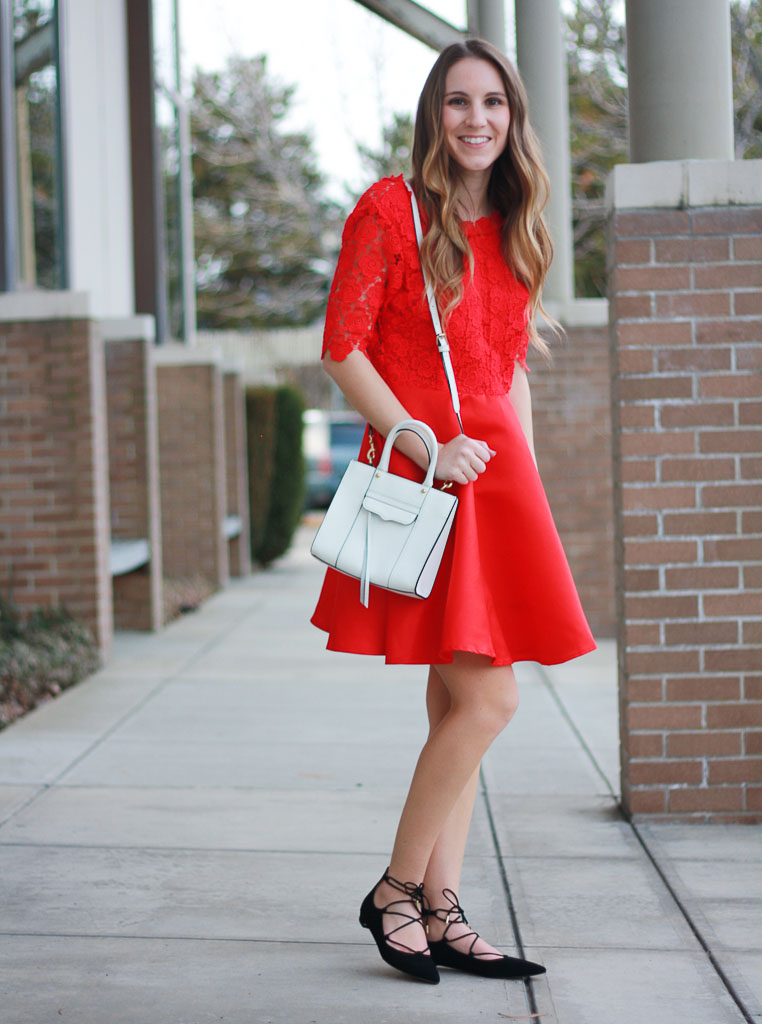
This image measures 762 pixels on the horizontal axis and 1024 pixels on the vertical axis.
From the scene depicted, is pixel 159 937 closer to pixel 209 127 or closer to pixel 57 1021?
pixel 57 1021

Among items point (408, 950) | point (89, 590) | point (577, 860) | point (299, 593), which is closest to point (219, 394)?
point (299, 593)

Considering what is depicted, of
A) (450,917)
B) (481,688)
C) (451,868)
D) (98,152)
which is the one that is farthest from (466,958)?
(98,152)

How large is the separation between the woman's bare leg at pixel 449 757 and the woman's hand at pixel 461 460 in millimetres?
382

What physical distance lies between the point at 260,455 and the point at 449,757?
11.3 metres

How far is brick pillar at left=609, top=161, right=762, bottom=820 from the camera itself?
4.09m

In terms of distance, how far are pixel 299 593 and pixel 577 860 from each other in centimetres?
786

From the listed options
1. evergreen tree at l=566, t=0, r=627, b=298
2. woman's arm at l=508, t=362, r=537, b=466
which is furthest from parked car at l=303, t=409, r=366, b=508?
woman's arm at l=508, t=362, r=537, b=466

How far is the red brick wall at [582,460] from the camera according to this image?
859 cm

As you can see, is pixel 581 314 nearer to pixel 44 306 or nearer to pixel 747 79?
pixel 44 306

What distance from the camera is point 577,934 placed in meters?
3.14

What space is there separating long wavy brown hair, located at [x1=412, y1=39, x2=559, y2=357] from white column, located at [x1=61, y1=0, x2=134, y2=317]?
632cm

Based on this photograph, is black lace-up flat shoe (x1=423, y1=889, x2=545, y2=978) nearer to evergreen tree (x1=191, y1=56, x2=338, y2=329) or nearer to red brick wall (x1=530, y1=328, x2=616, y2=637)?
red brick wall (x1=530, y1=328, x2=616, y2=637)

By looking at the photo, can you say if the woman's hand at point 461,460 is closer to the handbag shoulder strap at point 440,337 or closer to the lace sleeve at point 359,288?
the handbag shoulder strap at point 440,337

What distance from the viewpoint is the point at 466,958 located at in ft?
9.35
